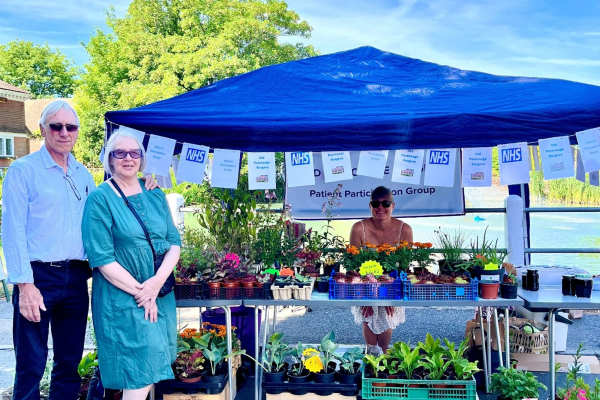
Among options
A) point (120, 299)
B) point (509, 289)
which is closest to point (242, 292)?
point (120, 299)

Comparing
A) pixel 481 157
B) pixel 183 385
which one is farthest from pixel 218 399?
pixel 481 157

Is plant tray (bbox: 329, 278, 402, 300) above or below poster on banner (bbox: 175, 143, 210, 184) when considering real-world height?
below

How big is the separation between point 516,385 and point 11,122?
31.9 m

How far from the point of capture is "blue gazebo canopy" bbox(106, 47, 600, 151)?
377 cm

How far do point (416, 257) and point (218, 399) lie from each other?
172 centimetres

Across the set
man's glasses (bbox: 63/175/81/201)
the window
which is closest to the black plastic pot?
man's glasses (bbox: 63/175/81/201)

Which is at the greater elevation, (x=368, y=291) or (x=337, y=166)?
(x=337, y=166)

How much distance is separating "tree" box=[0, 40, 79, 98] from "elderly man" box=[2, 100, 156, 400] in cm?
4524

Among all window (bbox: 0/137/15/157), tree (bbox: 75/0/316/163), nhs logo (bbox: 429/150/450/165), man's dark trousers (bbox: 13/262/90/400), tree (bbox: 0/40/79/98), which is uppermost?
tree (bbox: 0/40/79/98)

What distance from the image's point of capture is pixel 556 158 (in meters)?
3.83

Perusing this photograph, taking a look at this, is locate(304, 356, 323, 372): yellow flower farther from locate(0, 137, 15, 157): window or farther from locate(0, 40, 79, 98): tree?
locate(0, 40, 79, 98): tree

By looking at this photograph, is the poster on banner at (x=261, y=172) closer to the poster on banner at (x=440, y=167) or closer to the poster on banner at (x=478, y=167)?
the poster on banner at (x=440, y=167)

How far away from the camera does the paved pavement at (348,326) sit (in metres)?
5.46

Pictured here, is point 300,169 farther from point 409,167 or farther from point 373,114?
point 409,167
